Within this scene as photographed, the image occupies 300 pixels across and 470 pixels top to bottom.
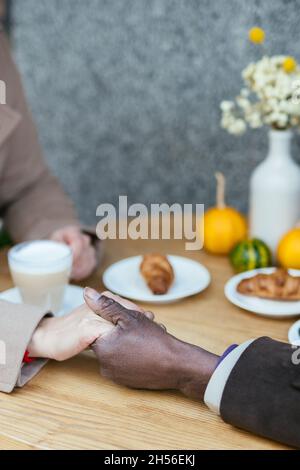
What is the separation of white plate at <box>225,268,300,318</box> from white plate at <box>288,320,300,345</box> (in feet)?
0.15

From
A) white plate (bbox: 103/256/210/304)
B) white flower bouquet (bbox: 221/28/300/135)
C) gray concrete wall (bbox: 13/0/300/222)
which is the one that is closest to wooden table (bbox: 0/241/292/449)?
white plate (bbox: 103/256/210/304)

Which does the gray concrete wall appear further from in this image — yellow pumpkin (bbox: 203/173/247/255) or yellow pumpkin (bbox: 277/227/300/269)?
yellow pumpkin (bbox: 277/227/300/269)

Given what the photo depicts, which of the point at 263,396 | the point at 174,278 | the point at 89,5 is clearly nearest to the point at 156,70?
the point at 89,5

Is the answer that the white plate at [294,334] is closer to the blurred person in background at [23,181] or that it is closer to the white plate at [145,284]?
the white plate at [145,284]

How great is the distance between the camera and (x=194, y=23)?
6.09ft

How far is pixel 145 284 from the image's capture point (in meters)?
1.21

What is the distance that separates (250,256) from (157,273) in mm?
215

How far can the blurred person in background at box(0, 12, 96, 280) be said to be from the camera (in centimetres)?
149

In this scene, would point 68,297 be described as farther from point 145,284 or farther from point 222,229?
point 222,229

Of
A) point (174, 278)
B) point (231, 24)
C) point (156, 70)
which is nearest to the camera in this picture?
point (174, 278)

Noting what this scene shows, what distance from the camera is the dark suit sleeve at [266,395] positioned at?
2.40 ft

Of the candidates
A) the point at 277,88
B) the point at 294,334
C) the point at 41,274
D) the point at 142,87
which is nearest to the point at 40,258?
the point at 41,274
